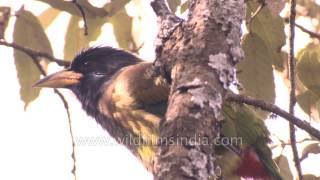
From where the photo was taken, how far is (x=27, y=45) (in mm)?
2887

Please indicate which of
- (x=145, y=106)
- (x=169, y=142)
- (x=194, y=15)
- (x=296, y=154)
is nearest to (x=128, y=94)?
(x=145, y=106)

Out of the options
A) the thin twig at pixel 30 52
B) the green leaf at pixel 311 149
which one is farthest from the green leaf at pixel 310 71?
the thin twig at pixel 30 52

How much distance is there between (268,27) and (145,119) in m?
0.69

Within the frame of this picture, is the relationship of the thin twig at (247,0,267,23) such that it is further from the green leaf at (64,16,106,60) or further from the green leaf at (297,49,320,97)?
the green leaf at (64,16,106,60)

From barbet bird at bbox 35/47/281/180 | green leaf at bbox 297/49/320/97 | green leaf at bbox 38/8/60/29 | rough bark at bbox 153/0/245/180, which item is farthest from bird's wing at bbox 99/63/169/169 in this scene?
rough bark at bbox 153/0/245/180

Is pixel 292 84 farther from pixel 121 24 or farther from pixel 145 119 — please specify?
pixel 121 24

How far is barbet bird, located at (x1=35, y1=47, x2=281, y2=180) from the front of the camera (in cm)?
268

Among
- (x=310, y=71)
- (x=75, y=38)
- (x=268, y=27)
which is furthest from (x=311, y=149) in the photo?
(x=75, y=38)

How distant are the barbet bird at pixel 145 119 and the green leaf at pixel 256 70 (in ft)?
0.52

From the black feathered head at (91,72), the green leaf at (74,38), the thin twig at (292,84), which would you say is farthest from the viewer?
the black feathered head at (91,72)

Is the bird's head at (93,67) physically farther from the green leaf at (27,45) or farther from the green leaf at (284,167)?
the green leaf at (284,167)

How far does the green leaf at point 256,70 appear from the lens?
7.77ft

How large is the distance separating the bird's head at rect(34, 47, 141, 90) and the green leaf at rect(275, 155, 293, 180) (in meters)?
1.09

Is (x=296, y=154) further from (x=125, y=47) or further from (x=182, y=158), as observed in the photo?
(x=125, y=47)
